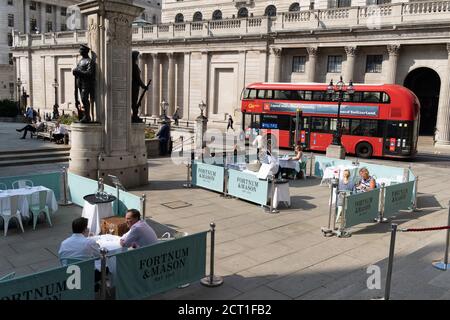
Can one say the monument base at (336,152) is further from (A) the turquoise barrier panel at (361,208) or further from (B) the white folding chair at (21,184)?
(B) the white folding chair at (21,184)

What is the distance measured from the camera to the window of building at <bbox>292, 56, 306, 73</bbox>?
39156 millimetres

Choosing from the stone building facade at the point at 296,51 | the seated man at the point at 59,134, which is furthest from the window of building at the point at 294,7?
the seated man at the point at 59,134

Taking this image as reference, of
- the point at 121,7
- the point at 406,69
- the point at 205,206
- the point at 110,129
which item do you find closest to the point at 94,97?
the point at 110,129

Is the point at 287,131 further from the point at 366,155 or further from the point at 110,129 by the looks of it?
the point at 110,129

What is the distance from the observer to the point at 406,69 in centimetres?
3359

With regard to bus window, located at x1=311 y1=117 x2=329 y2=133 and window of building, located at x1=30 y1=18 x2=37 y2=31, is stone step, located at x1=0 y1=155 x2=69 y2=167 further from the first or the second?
window of building, located at x1=30 y1=18 x2=37 y2=31

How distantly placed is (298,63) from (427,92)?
1142 centimetres

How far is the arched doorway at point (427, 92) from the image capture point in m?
36.2

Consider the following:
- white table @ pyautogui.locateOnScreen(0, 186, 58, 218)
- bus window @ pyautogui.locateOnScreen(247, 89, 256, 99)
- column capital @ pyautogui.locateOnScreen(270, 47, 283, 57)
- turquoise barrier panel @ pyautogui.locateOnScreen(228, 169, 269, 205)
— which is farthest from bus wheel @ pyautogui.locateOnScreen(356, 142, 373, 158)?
white table @ pyautogui.locateOnScreen(0, 186, 58, 218)

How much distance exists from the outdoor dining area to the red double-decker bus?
15.8 m

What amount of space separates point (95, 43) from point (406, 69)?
88.6 ft

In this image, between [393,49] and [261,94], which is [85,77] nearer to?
[261,94]

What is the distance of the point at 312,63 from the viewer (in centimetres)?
3738

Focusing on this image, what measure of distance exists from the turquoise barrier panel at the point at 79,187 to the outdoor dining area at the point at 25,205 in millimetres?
1136
